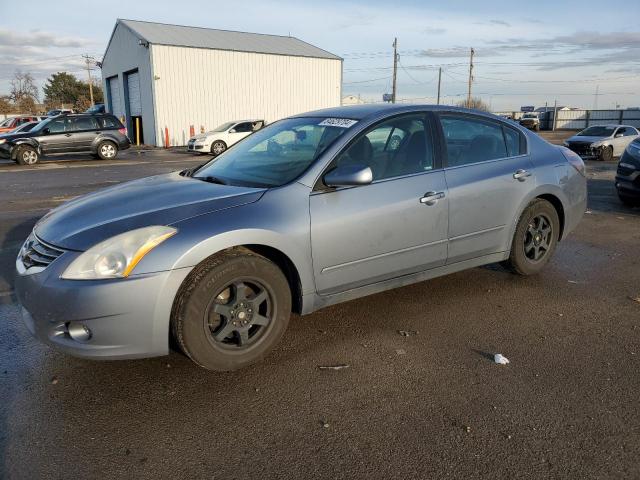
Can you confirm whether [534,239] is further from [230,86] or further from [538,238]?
[230,86]

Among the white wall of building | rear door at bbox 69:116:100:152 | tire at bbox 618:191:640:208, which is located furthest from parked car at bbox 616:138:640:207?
the white wall of building

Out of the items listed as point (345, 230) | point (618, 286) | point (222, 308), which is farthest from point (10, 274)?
point (618, 286)

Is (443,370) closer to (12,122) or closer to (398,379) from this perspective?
(398,379)

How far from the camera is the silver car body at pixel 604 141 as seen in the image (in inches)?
765

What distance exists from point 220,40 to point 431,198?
3202 centimetres

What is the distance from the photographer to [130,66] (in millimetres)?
32406

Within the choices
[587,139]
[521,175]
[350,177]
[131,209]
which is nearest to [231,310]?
[131,209]

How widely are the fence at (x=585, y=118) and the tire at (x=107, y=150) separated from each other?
38434 millimetres

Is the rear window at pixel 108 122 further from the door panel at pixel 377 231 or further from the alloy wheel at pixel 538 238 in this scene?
the door panel at pixel 377 231

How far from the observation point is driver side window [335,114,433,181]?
3863mm

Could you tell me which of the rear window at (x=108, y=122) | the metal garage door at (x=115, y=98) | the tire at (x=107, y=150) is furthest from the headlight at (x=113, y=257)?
the metal garage door at (x=115, y=98)

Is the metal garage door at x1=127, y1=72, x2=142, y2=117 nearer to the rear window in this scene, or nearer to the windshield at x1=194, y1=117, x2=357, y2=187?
the rear window

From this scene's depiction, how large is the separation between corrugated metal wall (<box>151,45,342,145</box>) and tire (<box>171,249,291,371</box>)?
94.6 ft

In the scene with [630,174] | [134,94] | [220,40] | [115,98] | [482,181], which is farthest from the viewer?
[115,98]
